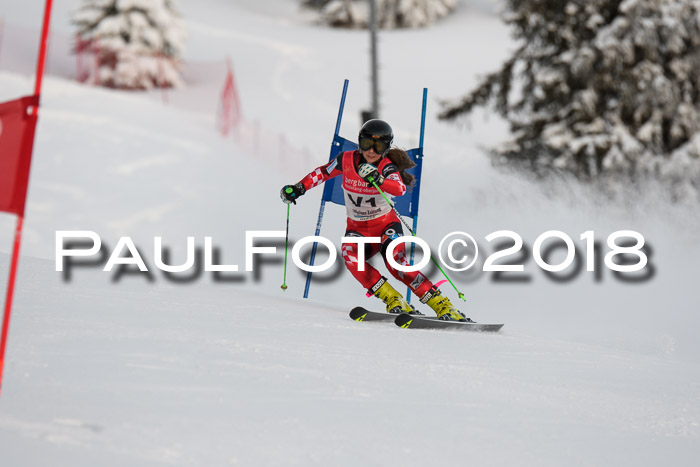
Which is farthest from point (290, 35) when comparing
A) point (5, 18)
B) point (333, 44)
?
point (5, 18)

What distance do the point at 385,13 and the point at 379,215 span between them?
A: 26929 mm

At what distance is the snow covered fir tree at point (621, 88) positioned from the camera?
40.3ft

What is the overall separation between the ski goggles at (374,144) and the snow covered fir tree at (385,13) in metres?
25.7

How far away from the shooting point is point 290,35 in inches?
1157

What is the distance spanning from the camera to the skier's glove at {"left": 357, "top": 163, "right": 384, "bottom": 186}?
5.71 metres

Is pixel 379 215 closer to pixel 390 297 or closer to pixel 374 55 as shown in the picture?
pixel 390 297

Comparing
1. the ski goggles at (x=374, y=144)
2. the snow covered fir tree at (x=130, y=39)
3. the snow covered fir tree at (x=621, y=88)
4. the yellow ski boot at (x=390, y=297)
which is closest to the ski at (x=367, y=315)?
the yellow ski boot at (x=390, y=297)

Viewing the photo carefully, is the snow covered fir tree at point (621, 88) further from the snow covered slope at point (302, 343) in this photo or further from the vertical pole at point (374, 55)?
the vertical pole at point (374, 55)

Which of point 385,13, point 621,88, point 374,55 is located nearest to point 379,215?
point 374,55

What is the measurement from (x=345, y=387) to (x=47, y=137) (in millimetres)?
13447

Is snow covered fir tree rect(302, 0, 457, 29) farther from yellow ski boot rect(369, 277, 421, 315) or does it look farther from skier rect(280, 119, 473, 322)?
yellow ski boot rect(369, 277, 421, 315)

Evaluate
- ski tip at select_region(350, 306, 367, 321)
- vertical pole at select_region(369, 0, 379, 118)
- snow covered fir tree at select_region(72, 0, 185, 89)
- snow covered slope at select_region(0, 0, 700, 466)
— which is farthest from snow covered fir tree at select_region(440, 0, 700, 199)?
snow covered fir tree at select_region(72, 0, 185, 89)

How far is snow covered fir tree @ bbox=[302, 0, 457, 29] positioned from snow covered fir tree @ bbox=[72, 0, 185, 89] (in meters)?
8.74

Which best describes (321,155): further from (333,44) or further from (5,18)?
(5,18)
